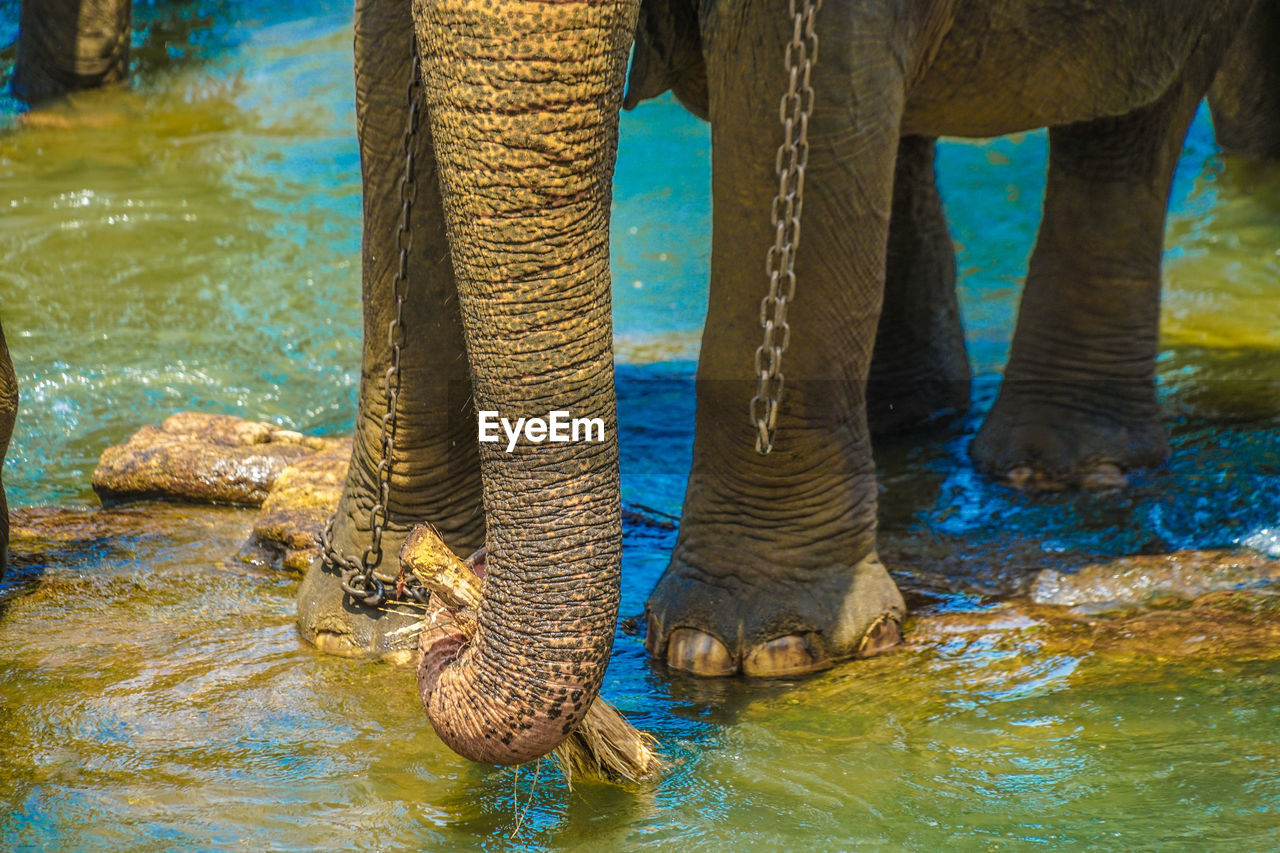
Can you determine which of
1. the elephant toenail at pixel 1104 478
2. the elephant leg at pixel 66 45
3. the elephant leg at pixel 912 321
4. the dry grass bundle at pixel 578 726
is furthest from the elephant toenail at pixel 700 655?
the elephant leg at pixel 66 45

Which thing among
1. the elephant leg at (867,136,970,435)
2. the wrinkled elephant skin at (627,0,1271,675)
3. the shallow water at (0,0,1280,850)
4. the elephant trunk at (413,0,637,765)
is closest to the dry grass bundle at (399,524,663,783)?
the shallow water at (0,0,1280,850)

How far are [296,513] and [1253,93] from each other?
6.38 meters

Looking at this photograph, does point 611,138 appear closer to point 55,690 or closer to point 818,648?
point 818,648

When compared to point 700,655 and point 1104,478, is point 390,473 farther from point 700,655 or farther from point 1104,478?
point 1104,478

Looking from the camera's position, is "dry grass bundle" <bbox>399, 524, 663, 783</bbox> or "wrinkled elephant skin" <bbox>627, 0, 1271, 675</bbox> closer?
"dry grass bundle" <bbox>399, 524, 663, 783</bbox>

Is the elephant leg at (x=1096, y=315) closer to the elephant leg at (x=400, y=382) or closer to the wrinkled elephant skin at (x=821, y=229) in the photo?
the wrinkled elephant skin at (x=821, y=229)

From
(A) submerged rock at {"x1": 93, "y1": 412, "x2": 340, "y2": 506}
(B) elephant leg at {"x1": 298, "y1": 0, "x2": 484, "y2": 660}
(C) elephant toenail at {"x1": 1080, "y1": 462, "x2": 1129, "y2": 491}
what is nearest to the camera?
(B) elephant leg at {"x1": 298, "y1": 0, "x2": 484, "y2": 660}

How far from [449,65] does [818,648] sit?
1.82 meters

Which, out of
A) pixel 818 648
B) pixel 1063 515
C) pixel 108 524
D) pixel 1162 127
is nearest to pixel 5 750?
pixel 108 524

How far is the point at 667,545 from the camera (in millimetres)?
4551

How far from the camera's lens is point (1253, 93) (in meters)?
8.67

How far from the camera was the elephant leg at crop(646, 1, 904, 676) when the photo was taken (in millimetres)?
3553

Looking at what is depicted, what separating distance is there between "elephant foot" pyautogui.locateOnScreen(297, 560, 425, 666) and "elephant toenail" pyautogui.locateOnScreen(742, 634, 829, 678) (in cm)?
77

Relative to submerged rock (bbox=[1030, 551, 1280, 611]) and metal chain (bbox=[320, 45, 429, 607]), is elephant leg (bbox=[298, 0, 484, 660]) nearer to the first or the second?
metal chain (bbox=[320, 45, 429, 607])
